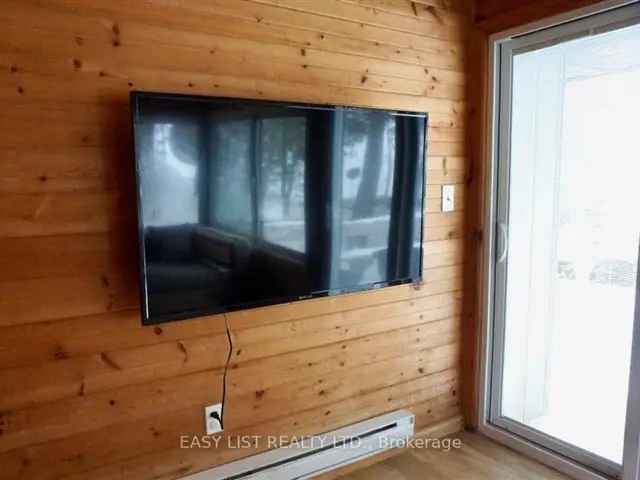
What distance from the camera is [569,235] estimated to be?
232 centimetres

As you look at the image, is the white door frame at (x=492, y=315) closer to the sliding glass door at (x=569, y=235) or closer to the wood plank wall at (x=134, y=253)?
the sliding glass door at (x=569, y=235)

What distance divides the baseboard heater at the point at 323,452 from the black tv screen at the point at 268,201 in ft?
2.23

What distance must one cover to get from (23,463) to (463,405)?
2.10 m

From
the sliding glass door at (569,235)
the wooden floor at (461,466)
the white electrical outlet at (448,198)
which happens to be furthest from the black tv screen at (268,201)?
the wooden floor at (461,466)

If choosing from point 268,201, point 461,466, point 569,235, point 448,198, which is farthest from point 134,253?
point 569,235

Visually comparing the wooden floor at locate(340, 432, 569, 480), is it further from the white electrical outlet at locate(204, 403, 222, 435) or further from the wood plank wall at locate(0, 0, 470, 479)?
the white electrical outlet at locate(204, 403, 222, 435)

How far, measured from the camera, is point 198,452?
1.93 m

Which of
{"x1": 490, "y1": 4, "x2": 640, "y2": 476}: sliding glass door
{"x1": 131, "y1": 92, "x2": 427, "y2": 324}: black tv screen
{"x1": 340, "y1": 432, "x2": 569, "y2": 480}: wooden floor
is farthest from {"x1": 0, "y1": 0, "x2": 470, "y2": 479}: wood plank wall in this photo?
{"x1": 490, "y1": 4, "x2": 640, "y2": 476}: sliding glass door

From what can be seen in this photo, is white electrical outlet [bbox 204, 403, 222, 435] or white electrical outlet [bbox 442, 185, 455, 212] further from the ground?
white electrical outlet [bbox 442, 185, 455, 212]

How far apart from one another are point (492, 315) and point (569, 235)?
571mm

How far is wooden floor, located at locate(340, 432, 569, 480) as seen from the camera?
7.55 feet

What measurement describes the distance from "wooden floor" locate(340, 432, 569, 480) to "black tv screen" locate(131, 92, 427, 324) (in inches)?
36.2

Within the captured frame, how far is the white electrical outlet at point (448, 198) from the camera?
2523 millimetres

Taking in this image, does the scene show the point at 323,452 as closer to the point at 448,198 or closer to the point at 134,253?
the point at 134,253
